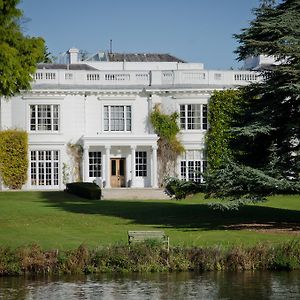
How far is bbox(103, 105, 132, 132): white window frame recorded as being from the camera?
52625 mm

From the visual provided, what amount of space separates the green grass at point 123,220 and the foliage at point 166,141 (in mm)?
8172

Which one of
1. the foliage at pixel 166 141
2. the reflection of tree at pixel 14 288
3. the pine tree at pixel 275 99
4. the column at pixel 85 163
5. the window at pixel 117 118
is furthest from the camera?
the window at pixel 117 118

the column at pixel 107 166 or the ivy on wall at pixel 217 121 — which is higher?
the ivy on wall at pixel 217 121

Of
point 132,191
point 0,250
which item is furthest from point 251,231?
point 132,191

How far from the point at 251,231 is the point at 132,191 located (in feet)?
68.8

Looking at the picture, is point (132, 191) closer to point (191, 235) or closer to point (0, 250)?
point (191, 235)

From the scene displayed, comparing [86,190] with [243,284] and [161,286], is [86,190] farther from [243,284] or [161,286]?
[243,284]

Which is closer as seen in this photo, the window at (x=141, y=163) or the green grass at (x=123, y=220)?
the green grass at (x=123, y=220)

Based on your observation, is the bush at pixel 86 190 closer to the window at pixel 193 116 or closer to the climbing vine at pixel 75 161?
the climbing vine at pixel 75 161

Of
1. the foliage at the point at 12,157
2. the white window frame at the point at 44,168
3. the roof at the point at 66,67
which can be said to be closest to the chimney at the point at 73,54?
the roof at the point at 66,67

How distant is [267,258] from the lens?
22109 mm

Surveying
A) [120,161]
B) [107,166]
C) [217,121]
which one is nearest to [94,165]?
[107,166]

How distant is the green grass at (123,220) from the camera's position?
84.4ft

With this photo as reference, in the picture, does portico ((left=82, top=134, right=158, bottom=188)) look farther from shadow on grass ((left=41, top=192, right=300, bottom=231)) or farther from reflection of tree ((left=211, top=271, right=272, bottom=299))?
reflection of tree ((left=211, top=271, right=272, bottom=299))
